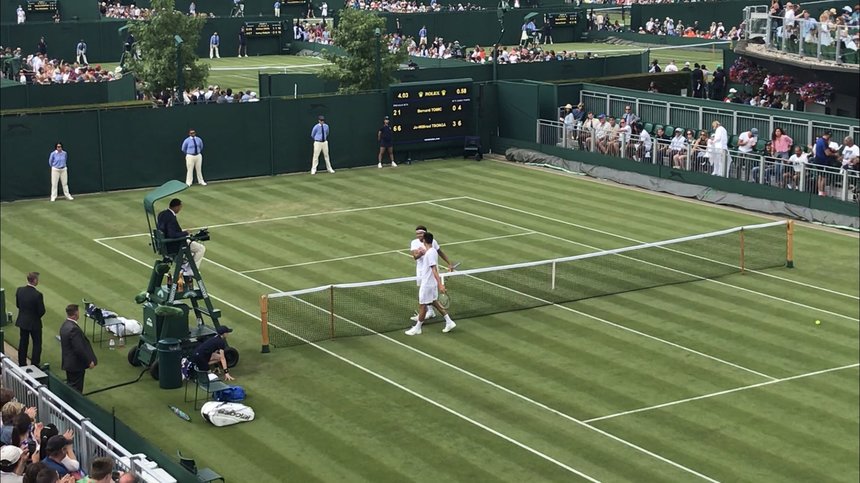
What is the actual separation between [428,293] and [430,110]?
71.3 feet

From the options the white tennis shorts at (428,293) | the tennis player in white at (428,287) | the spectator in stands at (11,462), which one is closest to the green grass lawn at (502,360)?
the tennis player in white at (428,287)

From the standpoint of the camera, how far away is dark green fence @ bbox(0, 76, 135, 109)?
161 feet

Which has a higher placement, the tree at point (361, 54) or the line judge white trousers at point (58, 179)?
the tree at point (361, 54)

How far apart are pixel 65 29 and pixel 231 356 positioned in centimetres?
5933

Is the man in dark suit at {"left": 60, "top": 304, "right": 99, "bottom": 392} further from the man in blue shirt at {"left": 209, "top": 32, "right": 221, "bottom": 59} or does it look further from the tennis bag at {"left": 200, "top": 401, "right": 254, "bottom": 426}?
the man in blue shirt at {"left": 209, "top": 32, "right": 221, "bottom": 59}

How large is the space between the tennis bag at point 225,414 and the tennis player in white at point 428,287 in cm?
530

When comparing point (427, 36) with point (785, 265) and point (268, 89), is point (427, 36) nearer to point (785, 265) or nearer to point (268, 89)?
point (268, 89)

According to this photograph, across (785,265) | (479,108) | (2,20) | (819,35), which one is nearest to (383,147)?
(479,108)

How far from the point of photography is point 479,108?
48938 millimetres

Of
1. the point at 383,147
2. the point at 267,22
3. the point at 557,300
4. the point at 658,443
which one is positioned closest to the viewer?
the point at 658,443

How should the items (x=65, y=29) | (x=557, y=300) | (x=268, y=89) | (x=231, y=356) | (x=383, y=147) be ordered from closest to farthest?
(x=231, y=356), (x=557, y=300), (x=383, y=147), (x=268, y=89), (x=65, y=29)

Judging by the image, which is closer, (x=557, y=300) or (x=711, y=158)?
(x=557, y=300)

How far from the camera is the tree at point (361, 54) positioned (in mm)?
50844

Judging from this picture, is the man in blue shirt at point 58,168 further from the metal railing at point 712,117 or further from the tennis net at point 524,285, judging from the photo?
the metal railing at point 712,117
